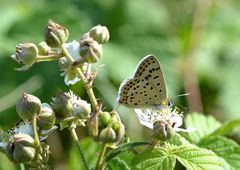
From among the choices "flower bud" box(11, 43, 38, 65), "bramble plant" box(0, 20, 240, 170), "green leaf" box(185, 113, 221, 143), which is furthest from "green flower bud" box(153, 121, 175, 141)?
"green leaf" box(185, 113, 221, 143)

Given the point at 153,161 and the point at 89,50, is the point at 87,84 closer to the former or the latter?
the point at 89,50

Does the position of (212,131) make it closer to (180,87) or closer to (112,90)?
(112,90)

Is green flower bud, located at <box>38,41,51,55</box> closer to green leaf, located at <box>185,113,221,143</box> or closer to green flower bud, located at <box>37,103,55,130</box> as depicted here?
green flower bud, located at <box>37,103,55,130</box>

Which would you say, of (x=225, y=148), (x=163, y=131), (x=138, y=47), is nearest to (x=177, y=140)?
(x=163, y=131)

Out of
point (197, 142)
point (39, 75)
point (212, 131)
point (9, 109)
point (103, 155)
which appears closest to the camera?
point (103, 155)

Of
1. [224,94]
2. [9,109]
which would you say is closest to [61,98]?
[9,109]

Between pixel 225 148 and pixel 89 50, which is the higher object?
pixel 89 50
